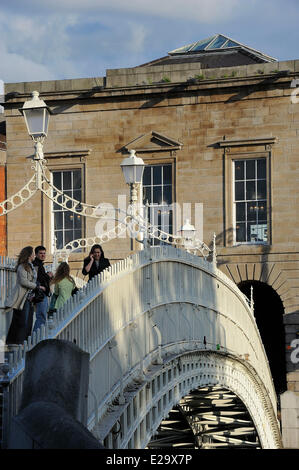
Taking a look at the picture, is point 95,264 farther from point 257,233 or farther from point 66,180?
point 66,180

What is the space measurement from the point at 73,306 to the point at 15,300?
2722mm

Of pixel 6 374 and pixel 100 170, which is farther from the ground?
pixel 100 170

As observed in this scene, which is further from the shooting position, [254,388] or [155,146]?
[155,146]

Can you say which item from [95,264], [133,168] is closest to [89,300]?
[95,264]

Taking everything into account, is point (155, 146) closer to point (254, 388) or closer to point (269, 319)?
point (269, 319)

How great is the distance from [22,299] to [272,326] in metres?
28.8

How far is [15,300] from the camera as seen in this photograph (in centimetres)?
1471

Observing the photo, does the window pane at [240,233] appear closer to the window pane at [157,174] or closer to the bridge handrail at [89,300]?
the window pane at [157,174]

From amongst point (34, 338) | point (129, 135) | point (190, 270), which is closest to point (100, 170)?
point (129, 135)

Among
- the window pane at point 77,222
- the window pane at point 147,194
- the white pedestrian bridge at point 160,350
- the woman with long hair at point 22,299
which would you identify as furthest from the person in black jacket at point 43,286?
the window pane at point 77,222

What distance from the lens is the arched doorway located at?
4238 cm

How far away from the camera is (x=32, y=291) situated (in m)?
15.1

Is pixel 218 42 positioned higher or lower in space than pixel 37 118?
higher

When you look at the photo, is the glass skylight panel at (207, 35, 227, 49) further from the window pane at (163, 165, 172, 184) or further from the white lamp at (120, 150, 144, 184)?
the white lamp at (120, 150, 144, 184)
